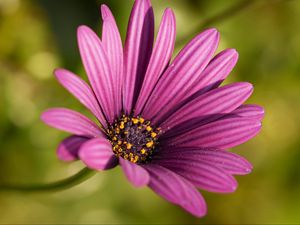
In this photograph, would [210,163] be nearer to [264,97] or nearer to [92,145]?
[92,145]

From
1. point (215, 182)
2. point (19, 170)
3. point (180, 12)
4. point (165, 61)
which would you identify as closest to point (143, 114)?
point (165, 61)

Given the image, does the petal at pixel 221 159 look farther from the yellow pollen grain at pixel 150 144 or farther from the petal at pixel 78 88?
the petal at pixel 78 88

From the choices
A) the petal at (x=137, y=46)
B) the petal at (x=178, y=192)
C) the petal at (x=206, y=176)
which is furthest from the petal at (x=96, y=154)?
the petal at (x=137, y=46)

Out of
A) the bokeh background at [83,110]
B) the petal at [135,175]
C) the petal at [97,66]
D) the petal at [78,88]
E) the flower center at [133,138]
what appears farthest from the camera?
the bokeh background at [83,110]

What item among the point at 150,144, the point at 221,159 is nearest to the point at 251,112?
the point at 221,159

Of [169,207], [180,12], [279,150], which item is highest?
[180,12]

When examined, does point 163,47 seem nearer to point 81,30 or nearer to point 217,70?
point 217,70
